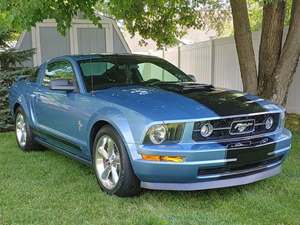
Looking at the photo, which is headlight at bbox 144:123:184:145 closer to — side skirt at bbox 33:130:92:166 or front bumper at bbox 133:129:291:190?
front bumper at bbox 133:129:291:190

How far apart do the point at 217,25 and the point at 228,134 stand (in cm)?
1957

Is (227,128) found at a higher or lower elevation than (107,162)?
higher

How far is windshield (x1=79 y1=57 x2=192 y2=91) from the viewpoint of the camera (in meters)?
5.57

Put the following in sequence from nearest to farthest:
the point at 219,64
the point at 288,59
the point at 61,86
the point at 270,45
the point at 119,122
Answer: the point at 119,122 < the point at 61,86 < the point at 288,59 < the point at 270,45 < the point at 219,64

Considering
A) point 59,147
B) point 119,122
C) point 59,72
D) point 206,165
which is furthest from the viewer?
point 59,72

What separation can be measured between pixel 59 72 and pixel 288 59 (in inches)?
166

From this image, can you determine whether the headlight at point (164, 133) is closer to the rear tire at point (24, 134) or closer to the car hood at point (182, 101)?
the car hood at point (182, 101)

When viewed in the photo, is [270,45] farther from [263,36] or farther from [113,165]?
[113,165]

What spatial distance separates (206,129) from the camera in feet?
14.1

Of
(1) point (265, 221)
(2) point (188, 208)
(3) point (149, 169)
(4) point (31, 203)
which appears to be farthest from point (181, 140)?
(4) point (31, 203)

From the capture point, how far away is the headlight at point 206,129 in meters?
4.28

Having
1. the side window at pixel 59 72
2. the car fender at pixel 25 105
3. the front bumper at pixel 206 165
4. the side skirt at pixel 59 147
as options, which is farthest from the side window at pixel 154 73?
the car fender at pixel 25 105

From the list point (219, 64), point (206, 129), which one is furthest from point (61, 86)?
point (219, 64)

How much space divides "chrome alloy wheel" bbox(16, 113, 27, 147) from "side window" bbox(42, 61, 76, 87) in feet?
3.25
